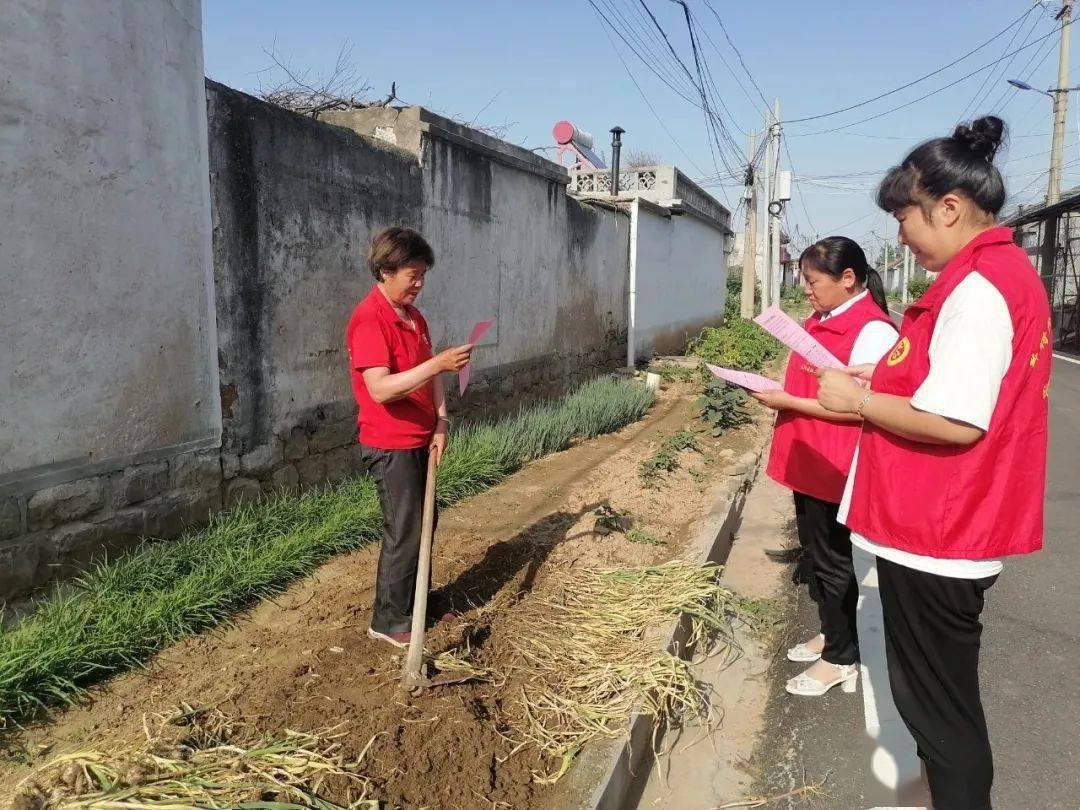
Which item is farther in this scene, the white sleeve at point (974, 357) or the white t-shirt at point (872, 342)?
the white t-shirt at point (872, 342)

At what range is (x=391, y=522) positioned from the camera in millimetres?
2982

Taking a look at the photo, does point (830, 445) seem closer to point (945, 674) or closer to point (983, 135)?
point (945, 674)

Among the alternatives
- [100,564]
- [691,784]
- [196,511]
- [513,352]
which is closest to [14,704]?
[100,564]

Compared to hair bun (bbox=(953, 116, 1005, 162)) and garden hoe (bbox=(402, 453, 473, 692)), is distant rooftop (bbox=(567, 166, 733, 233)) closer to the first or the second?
garden hoe (bbox=(402, 453, 473, 692))

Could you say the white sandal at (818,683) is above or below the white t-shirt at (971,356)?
below

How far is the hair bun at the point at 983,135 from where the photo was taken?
6.06 feet

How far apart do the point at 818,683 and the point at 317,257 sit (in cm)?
380

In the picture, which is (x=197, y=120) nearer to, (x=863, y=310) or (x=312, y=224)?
(x=312, y=224)

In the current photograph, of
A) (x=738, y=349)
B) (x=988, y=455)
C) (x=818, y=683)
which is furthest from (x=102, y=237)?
(x=738, y=349)

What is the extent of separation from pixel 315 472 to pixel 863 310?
3.55m

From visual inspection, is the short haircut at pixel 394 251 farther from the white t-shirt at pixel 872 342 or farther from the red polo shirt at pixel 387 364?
the white t-shirt at pixel 872 342

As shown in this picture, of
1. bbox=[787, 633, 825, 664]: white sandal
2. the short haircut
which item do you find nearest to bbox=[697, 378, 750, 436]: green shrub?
bbox=[787, 633, 825, 664]: white sandal

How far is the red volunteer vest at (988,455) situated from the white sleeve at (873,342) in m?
1.09

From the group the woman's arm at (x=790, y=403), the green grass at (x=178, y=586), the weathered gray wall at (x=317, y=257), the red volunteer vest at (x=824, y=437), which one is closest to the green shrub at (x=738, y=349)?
the weathered gray wall at (x=317, y=257)
